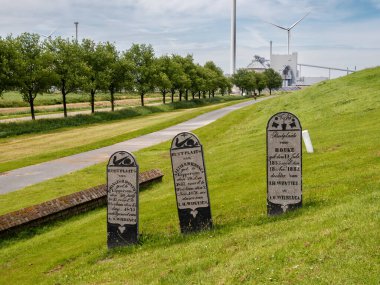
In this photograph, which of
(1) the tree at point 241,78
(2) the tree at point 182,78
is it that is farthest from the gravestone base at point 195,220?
(1) the tree at point 241,78

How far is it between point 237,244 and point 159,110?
73081 mm

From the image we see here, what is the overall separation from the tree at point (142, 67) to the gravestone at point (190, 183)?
68.7 meters

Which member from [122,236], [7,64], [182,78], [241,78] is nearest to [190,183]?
[122,236]

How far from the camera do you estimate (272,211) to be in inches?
449

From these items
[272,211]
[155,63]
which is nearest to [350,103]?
[272,211]

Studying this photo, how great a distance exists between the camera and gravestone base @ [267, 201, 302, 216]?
11328 millimetres

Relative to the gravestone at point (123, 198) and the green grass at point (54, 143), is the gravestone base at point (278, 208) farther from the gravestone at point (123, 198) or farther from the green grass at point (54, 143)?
the green grass at point (54, 143)

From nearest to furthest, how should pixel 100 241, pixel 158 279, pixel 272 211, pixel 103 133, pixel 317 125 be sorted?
pixel 158 279 → pixel 272 211 → pixel 100 241 → pixel 317 125 → pixel 103 133

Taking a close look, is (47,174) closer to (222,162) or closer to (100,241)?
Answer: (222,162)

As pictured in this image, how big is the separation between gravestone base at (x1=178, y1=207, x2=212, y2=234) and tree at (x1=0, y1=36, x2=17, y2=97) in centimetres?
4329

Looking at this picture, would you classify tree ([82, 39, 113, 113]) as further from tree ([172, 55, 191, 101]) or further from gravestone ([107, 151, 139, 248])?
gravestone ([107, 151, 139, 248])

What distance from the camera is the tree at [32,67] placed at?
173ft

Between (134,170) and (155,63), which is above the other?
(155,63)

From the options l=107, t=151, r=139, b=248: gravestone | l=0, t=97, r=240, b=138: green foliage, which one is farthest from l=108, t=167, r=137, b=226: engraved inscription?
l=0, t=97, r=240, b=138: green foliage
